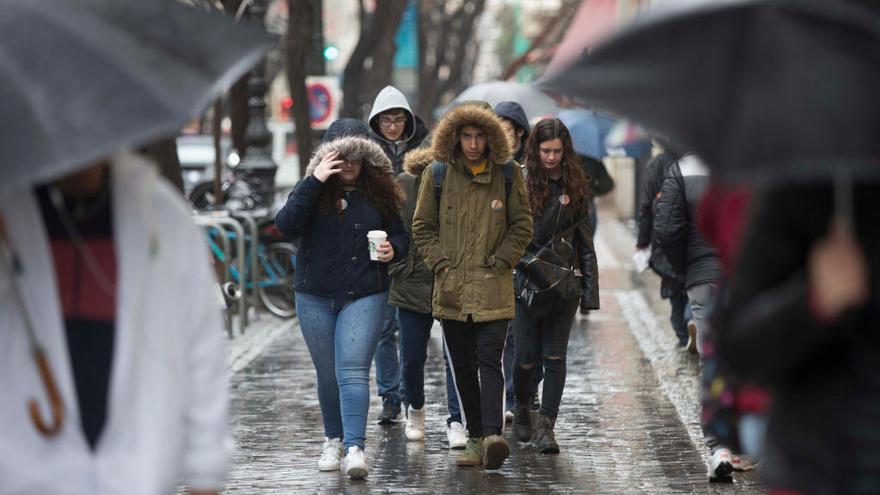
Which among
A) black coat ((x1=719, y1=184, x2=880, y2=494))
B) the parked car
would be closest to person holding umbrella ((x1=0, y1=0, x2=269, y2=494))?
black coat ((x1=719, y1=184, x2=880, y2=494))

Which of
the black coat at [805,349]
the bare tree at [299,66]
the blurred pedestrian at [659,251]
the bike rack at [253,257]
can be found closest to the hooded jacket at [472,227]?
the blurred pedestrian at [659,251]

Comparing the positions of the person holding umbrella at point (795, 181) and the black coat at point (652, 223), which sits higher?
the person holding umbrella at point (795, 181)

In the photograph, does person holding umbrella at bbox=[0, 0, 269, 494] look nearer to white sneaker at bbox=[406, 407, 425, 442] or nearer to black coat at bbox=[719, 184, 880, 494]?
black coat at bbox=[719, 184, 880, 494]

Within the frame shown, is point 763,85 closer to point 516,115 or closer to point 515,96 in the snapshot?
point 516,115

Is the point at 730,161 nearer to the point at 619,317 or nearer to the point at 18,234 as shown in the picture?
the point at 18,234

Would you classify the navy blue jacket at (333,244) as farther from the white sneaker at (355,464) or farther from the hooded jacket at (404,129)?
the hooded jacket at (404,129)

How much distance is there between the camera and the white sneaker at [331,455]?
26.8ft

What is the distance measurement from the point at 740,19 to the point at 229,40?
3.62ft

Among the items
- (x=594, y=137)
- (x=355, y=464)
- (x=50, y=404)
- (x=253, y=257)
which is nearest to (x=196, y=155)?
(x=253, y=257)

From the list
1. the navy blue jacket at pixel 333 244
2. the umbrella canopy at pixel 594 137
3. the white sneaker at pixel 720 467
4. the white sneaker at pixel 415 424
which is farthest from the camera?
the umbrella canopy at pixel 594 137

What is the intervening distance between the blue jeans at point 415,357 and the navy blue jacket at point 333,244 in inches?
36.9

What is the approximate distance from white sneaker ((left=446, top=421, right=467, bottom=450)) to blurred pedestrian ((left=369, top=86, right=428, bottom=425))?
0.84 metres

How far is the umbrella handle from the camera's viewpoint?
3.32m

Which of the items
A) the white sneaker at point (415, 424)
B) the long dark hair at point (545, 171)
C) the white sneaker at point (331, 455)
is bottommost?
the white sneaker at point (415, 424)
